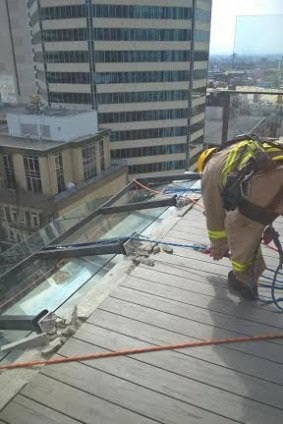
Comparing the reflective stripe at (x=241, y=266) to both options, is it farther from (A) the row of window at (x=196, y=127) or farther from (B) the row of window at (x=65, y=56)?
(A) the row of window at (x=196, y=127)

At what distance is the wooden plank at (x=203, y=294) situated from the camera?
291 centimetres

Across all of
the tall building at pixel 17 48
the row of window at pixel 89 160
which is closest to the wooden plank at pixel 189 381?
the row of window at pixel 89 160

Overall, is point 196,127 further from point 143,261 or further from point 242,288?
point 242,288

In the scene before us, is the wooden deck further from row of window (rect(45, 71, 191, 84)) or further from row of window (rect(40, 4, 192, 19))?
row of window (rect(40, 4, 192, 19))

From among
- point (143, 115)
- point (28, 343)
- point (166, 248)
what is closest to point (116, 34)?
point (143, 115)

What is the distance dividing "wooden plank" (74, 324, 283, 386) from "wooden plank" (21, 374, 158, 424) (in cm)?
29

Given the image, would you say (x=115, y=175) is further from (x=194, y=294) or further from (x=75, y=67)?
(x=194, y=294)

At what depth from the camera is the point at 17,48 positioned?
5294 centimetres

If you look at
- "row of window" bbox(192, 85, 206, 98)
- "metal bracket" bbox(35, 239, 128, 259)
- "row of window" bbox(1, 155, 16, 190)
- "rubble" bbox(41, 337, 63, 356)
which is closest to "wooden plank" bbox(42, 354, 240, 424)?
"rubble" bbox(41, 337, 63, 356)

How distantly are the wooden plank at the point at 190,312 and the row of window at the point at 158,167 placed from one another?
39307 mm

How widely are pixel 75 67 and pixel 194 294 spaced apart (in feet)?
129

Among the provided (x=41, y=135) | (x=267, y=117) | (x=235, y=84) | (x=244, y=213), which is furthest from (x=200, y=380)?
(x=41, y=135)

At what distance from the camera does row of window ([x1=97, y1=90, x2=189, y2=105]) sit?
38906 millimetres

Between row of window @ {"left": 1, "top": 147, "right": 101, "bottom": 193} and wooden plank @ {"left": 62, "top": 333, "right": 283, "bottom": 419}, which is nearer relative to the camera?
wooden plank @ {"left": 62, "top": 333, "right": 283, "bottom": 419}
